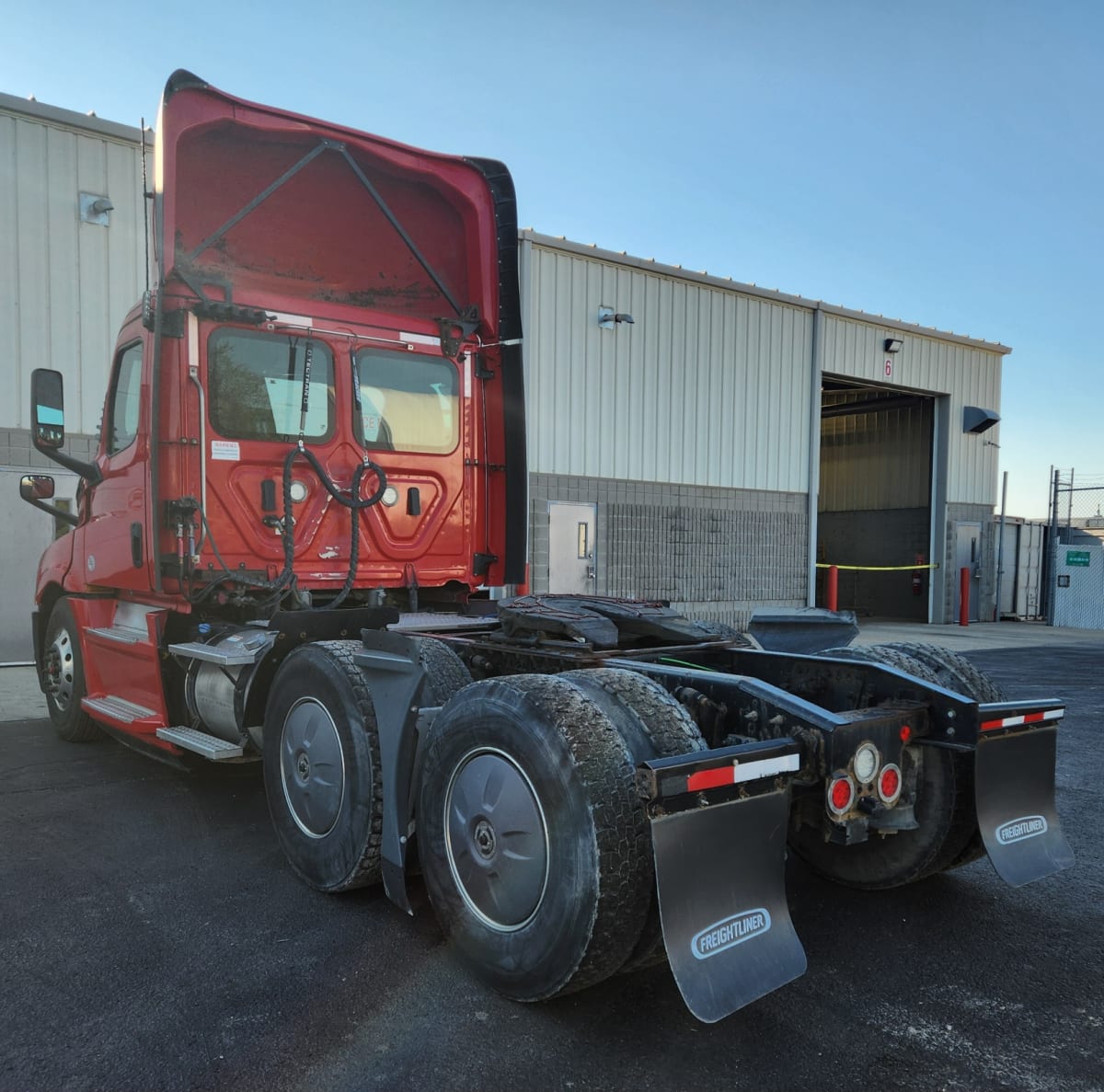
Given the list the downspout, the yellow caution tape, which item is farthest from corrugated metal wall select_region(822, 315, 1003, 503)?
the yellow caution tape

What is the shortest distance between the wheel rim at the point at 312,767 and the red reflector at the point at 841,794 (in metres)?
1.89

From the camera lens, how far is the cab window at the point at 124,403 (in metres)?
5.11

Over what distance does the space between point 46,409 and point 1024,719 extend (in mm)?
5008

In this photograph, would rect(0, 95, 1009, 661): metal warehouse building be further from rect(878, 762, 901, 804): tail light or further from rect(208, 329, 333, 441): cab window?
rect(878, 762, 901, 804): tail light

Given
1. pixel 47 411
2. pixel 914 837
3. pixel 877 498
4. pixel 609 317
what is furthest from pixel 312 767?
pixel 877 498

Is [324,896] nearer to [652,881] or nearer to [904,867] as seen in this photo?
Answer: [652,881]

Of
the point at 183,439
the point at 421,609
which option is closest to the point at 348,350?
the point at 183,439

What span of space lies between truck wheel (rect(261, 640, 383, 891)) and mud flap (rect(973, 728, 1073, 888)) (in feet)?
7.22

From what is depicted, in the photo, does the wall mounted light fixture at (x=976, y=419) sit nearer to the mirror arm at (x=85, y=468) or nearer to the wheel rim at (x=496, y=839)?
the mirror arm at (x=85, y=468)

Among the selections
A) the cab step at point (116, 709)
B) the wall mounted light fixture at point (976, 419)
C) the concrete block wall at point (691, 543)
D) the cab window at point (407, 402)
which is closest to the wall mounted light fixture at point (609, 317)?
the concrete block wall at point (691, 543)

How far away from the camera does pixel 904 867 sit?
3.52 m

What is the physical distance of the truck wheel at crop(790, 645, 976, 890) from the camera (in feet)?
10.8

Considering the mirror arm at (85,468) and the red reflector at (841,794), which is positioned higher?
the mirror arm at (85,468)

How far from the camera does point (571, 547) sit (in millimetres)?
13469
